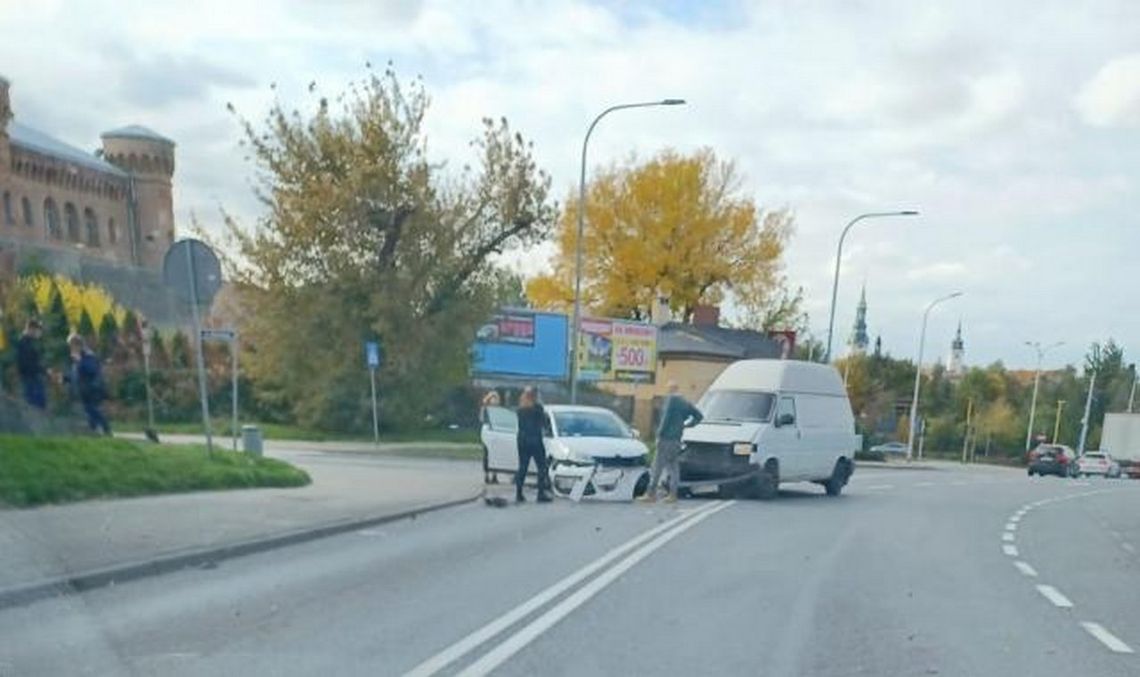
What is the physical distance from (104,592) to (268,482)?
330 inches

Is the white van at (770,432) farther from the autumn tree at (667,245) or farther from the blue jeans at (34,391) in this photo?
the autumn tree at (667,245)

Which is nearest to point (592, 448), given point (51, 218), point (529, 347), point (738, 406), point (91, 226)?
point (738, 406)

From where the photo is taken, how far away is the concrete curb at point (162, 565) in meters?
8.49

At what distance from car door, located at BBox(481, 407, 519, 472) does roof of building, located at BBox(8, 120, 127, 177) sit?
4966 cm

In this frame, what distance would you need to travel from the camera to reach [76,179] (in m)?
72.3

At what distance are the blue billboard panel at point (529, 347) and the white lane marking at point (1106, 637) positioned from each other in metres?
37.1

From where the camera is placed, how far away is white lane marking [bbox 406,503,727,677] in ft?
23.2

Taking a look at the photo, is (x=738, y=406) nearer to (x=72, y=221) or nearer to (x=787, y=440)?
(x=787, y=440)

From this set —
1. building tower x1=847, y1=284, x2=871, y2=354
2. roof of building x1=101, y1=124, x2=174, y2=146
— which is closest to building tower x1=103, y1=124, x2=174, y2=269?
roof of building x1=101, y1=124, x2=174, y2=146

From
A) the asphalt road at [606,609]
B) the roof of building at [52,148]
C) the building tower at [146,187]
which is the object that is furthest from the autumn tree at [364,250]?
the building tower at [146,187]

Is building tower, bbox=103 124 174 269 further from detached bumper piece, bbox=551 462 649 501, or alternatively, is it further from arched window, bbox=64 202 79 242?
detached bumper piece, bbox=551 462 649 501

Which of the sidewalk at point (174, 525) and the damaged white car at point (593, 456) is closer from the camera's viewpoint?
the sidewalk at point (174, 525)

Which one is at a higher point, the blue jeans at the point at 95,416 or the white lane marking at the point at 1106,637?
the white lane marking at the point at 1106,637

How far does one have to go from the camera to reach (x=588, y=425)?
2056 cm
